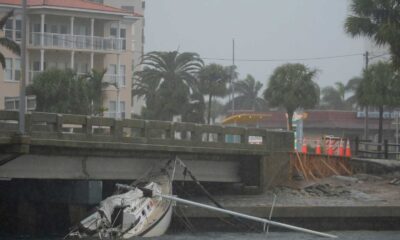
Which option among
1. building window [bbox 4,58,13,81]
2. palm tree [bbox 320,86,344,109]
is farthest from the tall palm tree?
palm tree [bbox 320,86,344,109]

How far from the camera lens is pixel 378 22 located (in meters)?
44.7

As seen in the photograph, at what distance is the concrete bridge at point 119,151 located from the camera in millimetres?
32562

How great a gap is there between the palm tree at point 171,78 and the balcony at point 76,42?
727 cm

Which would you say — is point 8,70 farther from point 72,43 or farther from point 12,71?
point 72,43

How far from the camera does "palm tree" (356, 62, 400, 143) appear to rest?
6347 centimetres

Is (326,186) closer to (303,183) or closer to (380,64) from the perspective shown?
(303,183)

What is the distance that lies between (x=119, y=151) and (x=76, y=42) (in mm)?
39991

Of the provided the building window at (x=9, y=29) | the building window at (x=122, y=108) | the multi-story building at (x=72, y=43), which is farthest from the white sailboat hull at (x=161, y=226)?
the building window at (x=122, y=108)

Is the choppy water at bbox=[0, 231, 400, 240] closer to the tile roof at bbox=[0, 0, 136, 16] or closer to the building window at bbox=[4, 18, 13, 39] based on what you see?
the building window at bbox=[4, 18, 13, 39]

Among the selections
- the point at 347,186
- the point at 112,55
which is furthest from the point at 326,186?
the point at 112,55

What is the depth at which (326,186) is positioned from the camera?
42312 mm

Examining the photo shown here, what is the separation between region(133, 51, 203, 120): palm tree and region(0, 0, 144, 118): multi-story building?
12.3 feet

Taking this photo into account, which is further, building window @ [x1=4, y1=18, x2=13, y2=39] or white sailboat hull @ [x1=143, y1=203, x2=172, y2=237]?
building window @ [x1=4, y1=18, x2=13, y2=39]

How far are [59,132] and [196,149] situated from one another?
720cm
